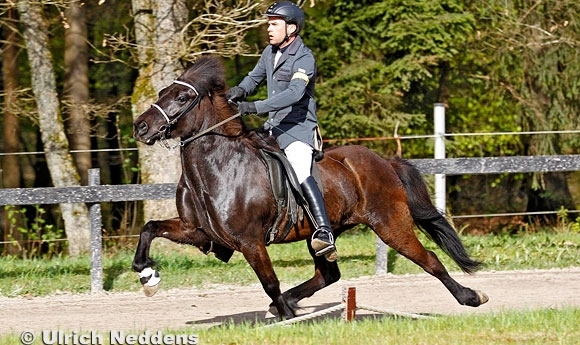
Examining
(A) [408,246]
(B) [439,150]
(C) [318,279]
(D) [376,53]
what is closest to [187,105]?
(C) [318,279]

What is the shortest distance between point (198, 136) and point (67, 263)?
4.68 meters

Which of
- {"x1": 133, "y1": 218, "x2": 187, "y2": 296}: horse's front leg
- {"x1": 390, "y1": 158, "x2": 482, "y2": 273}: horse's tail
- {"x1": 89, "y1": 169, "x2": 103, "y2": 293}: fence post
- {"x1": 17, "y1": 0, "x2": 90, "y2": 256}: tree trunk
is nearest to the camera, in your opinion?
{"x1": 133, "y1": 218, "x2": 187, "y2": 296}: horse's front leg

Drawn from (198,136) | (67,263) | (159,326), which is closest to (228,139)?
(198,136)

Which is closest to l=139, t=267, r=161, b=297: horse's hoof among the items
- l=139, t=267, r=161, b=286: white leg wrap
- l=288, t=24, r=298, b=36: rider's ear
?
l=139, t=267, r=161, b=286: white leg wrap

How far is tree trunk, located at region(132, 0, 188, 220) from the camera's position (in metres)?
13.4

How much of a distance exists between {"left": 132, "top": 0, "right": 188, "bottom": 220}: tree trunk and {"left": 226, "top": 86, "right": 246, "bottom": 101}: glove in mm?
5455

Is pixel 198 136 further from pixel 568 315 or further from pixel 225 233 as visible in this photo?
pixel 568 315

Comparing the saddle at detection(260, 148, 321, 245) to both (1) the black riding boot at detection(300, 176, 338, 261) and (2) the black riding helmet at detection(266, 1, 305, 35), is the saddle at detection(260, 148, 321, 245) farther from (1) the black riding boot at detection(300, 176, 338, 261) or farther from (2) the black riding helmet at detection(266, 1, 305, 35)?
(2) the black riding helmet at detection(266, 1, 305, 35)

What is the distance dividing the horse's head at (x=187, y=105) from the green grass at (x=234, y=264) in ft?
10.7

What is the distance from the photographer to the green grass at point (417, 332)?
696cm

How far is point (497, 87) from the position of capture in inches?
786

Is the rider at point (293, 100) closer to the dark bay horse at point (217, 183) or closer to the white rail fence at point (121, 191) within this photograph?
the dark bay horse at point (217, 183)

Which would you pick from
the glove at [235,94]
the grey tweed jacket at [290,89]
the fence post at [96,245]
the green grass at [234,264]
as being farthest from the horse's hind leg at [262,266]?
the fence post at [96,245]

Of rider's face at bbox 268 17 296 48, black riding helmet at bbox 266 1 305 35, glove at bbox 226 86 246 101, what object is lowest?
glove at bbox 226 86 246 101
